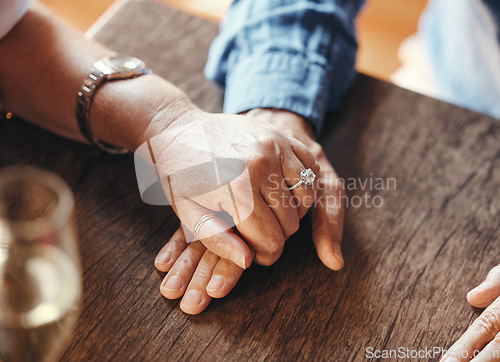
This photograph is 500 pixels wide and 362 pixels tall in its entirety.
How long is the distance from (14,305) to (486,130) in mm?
763

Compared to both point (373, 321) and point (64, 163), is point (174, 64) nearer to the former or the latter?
point (64, 163)

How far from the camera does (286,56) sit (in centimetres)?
75

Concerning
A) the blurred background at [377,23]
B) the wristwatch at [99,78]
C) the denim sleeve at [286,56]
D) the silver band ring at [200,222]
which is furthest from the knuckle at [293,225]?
the blurred background at [377,23]

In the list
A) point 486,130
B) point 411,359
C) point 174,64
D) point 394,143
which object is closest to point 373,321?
point 411,359

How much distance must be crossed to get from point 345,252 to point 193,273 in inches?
8.5

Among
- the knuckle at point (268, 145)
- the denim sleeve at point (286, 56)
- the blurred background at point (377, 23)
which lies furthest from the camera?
the blurred background at point (377, 23)

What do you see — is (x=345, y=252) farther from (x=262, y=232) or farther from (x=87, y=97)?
(x=87, y=97)

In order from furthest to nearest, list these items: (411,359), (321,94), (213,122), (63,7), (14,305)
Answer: (63,7), (321,94), (213,122), (411,359), (14,305)

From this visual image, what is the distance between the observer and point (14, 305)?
0.40 m

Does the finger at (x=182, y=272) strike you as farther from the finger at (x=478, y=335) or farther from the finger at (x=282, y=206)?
the finger at (x=478, y=335)

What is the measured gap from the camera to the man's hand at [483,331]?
1.62 feet

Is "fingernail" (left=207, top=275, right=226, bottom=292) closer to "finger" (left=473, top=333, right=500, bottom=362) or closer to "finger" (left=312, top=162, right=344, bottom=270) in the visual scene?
"finger" (left=312, top=162, right=344, bottom=270)

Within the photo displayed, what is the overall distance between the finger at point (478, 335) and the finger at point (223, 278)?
0.27 metres

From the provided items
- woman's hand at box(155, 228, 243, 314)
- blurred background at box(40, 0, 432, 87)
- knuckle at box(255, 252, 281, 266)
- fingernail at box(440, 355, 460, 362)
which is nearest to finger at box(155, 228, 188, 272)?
woman's hand at box(155, 228, 243, 314)
